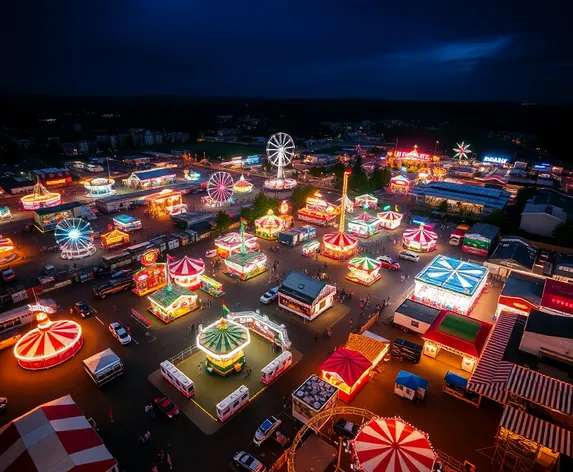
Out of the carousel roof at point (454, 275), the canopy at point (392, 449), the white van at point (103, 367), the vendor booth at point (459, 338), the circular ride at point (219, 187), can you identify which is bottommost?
the white van at point (103, 367)

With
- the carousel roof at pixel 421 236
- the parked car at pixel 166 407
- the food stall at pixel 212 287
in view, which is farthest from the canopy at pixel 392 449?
the carousel roof at pixel 421 236

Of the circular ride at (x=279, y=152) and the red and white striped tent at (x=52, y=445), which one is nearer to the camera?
the red and white striped tent at (x=52, y=445)

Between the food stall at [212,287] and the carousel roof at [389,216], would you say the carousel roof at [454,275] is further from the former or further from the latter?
the food stall at [212,287]

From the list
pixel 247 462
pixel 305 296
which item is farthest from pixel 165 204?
pixel 247 462

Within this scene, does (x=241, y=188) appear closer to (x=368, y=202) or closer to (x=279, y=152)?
(x=279, y=152)

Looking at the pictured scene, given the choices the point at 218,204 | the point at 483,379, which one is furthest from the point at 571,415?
the point at 218,204

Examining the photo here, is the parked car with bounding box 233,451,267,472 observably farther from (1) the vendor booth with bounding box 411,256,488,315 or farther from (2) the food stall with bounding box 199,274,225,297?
(1) the vendor booth with bounding box 411,256,488,315

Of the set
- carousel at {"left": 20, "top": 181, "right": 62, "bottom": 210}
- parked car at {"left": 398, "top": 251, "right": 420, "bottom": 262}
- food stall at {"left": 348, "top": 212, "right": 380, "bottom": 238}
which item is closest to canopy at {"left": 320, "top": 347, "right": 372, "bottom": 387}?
parked car at {"left": 398, "top": 251, "right": 420, "bottom": 262}
